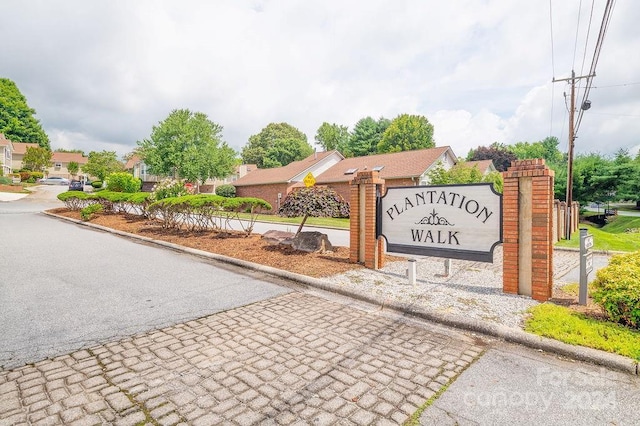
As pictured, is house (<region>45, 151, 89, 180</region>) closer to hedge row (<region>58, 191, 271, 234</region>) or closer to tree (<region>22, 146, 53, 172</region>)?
tree (<region>22, 146, 53, 172</region>)

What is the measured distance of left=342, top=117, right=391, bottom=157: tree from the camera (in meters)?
56.2

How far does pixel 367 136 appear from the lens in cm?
5694

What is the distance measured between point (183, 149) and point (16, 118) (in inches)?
2060

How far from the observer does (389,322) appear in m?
4.58

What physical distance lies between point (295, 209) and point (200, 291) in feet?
12.2

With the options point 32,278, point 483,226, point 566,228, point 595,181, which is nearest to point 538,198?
point 483,226

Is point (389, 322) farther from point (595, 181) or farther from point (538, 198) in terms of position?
point (595, 181)

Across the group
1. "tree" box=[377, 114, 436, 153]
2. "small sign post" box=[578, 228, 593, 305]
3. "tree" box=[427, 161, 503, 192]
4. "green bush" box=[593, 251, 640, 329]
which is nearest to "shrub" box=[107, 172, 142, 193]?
→ "tree" box=[427, 161, 503, 192]

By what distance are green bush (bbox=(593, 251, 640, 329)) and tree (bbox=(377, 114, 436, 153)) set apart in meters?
46.7

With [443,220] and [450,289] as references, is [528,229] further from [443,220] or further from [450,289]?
[450,289]

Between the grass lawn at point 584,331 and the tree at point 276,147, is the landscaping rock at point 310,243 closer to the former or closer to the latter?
the grass lawn at point 584,331

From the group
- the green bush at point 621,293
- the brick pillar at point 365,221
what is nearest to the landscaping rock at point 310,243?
the brick pillar at point 365,221

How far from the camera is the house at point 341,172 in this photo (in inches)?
1008

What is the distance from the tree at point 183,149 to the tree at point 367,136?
78.1 feet
